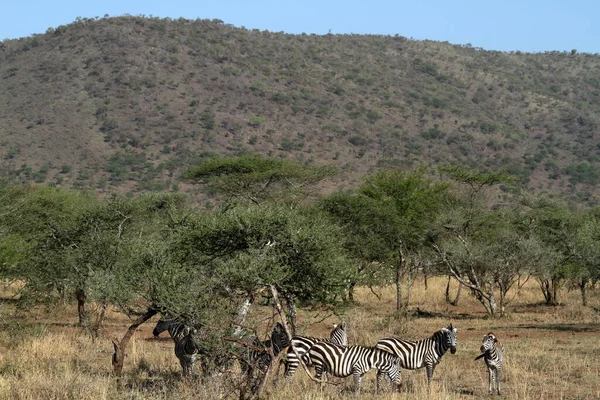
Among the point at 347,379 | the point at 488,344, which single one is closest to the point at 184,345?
the point at 347,379

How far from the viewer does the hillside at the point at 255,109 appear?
80.1m

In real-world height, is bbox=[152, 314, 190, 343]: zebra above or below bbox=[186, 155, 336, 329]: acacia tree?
below

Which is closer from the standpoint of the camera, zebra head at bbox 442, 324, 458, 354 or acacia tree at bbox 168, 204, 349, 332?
acacia tree at bbox 168, 204, 349, 332

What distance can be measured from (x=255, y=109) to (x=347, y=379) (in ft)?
259

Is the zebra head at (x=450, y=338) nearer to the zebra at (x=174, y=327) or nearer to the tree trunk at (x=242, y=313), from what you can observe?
the tree trunk at (x=242, y=313)

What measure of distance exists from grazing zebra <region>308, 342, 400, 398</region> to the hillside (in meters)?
58.9

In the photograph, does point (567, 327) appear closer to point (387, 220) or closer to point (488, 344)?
point (387, 220)

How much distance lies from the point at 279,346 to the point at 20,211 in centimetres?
1598

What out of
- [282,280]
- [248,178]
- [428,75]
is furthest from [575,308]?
[428,75]

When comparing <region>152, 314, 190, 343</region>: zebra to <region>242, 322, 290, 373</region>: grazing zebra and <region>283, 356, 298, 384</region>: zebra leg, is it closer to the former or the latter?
<region>242, 322, 290, 373</region>: grazing zebra

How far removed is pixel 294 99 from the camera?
96.2 metres

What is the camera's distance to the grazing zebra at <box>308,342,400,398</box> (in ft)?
43.1

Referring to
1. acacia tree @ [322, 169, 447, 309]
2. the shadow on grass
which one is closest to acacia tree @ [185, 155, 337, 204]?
acacia tree @ [322, 169, 447, 309]

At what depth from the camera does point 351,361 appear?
43.2 feet
